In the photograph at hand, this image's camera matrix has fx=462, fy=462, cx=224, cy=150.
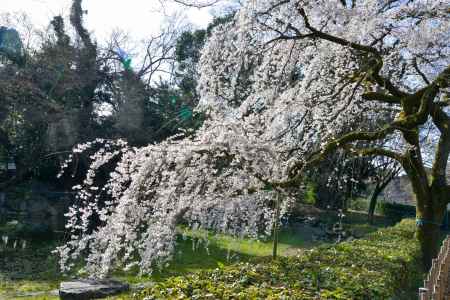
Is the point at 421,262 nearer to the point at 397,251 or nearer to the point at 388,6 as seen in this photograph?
the point at 397,251

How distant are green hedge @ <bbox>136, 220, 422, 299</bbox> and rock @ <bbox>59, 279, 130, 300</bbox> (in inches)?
109

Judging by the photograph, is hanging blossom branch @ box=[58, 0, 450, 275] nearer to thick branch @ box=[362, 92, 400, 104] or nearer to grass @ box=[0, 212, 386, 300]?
thick branch @ box=[362, 92, 400, 104]

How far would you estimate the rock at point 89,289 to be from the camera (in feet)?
18.6

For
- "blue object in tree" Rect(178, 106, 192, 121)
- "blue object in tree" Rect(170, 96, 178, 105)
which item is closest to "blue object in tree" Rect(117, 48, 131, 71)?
"blue object in tree" Rect(170, 96, 178, 105)

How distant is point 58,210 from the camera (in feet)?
40.8

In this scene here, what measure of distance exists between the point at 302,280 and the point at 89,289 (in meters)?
3.69

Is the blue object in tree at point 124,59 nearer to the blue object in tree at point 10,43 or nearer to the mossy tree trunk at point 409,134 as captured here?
the blue object in tree at point 10,43

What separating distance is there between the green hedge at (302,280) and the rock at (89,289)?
2779mm

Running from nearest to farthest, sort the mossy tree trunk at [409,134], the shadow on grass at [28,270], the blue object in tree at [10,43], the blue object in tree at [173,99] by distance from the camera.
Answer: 1. the mossy tree trunk at [409,134]
2. the shadow on grass at [28,270]
3. the blue object in tree at [10,43]
4. the blue object in tree at [173,99]

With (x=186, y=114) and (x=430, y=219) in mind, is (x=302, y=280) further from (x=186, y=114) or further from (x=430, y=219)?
(x=186, y=114)

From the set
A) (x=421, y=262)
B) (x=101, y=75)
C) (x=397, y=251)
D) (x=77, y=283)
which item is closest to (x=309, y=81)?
(x=397, y=251)

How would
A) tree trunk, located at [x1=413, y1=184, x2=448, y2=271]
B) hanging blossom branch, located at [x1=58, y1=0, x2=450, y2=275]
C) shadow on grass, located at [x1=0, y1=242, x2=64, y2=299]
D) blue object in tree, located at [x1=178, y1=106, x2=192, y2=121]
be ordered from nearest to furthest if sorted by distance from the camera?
hanging blossom branch, located at [x1=58, y1=0, x2=450, y2=275] → tree trunk, located at [x1=413, y1=184, x2=448, y2=271] → shadow on grass, located at [x1=0, y1=242, x2=64, y2=299] → blue object in tree, located at [x1=178, y1=106, x2=192, y2=121]

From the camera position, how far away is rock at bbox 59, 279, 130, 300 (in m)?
5.68

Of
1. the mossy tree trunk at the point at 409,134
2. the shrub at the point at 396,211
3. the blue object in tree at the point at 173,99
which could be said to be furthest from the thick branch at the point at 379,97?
the shrub at the point at 396,211
